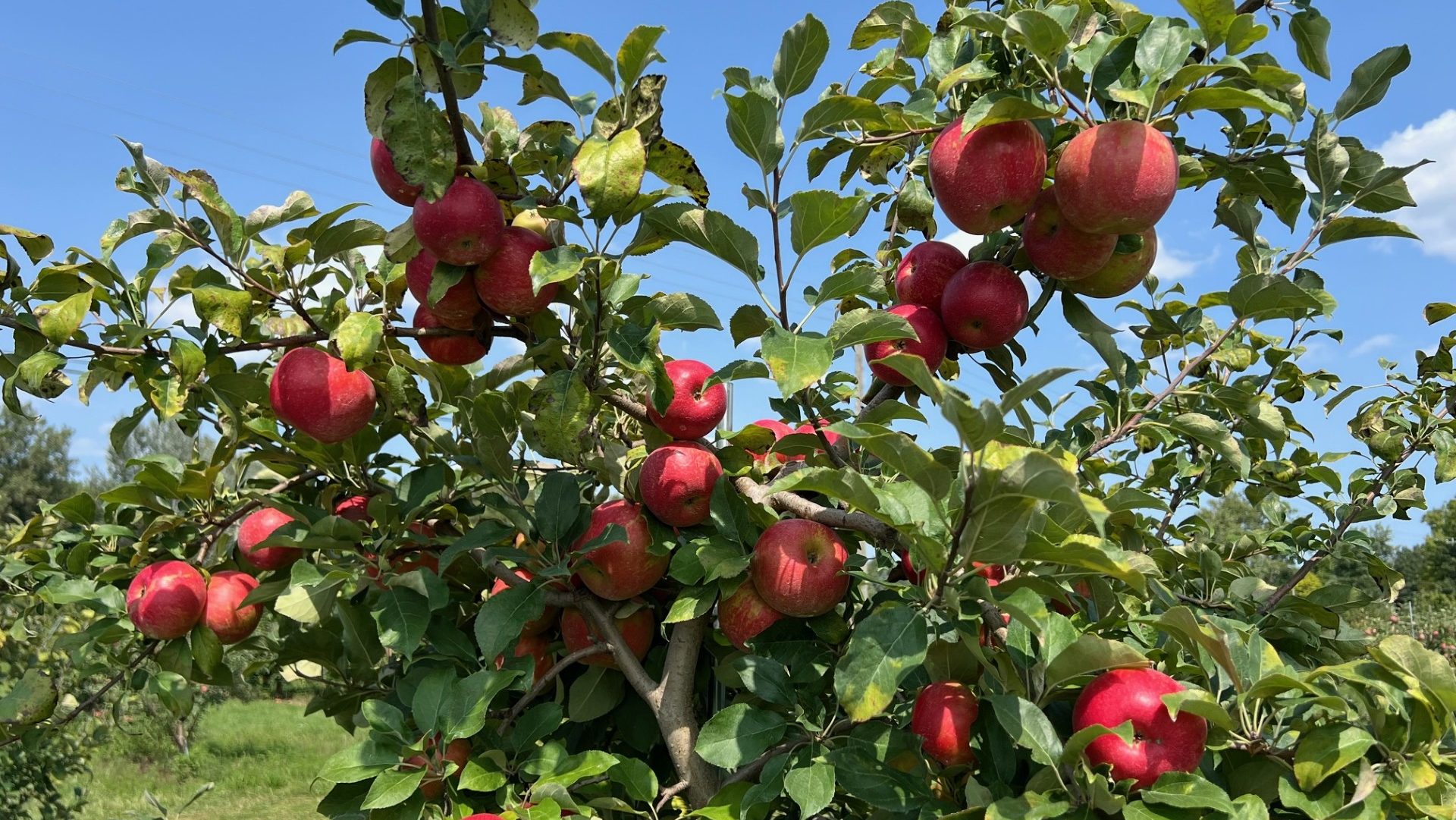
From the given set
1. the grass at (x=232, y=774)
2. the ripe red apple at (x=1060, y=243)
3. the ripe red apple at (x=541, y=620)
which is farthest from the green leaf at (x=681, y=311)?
the grass at (x=232, y=774)

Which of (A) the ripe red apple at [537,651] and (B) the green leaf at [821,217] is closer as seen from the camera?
(B) the green leaf at [821,217]

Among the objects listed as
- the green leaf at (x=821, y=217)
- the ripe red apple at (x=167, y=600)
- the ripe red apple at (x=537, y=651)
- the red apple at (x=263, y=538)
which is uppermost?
the green leaf at (x=821, y=217)

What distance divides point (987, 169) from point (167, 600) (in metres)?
1.43

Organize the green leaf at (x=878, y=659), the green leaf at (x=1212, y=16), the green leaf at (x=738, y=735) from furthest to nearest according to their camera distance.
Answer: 1. the green leaf at (x=738, y=735)
2. the green leaf at (x=1212, y=16)
3. the green leaf at (x=878, y=659)

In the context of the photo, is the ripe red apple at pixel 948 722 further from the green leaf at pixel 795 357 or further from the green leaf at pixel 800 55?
the green leaf at pixel 800 55

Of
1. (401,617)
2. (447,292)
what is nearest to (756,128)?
(447,292)

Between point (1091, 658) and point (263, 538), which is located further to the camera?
point (263, 538)

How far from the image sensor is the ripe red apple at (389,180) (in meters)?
1.35

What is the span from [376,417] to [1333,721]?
140 cm

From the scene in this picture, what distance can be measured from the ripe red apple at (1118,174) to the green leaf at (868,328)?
255 mm

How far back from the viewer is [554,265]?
112 cm

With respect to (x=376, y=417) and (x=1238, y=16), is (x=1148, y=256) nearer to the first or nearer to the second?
(x=1238, y=16)

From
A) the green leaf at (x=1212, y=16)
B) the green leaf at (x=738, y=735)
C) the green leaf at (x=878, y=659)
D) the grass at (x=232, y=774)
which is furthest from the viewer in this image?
the grass at (x=232, y=774)

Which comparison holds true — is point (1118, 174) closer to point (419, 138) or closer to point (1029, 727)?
point (1029, 727)
